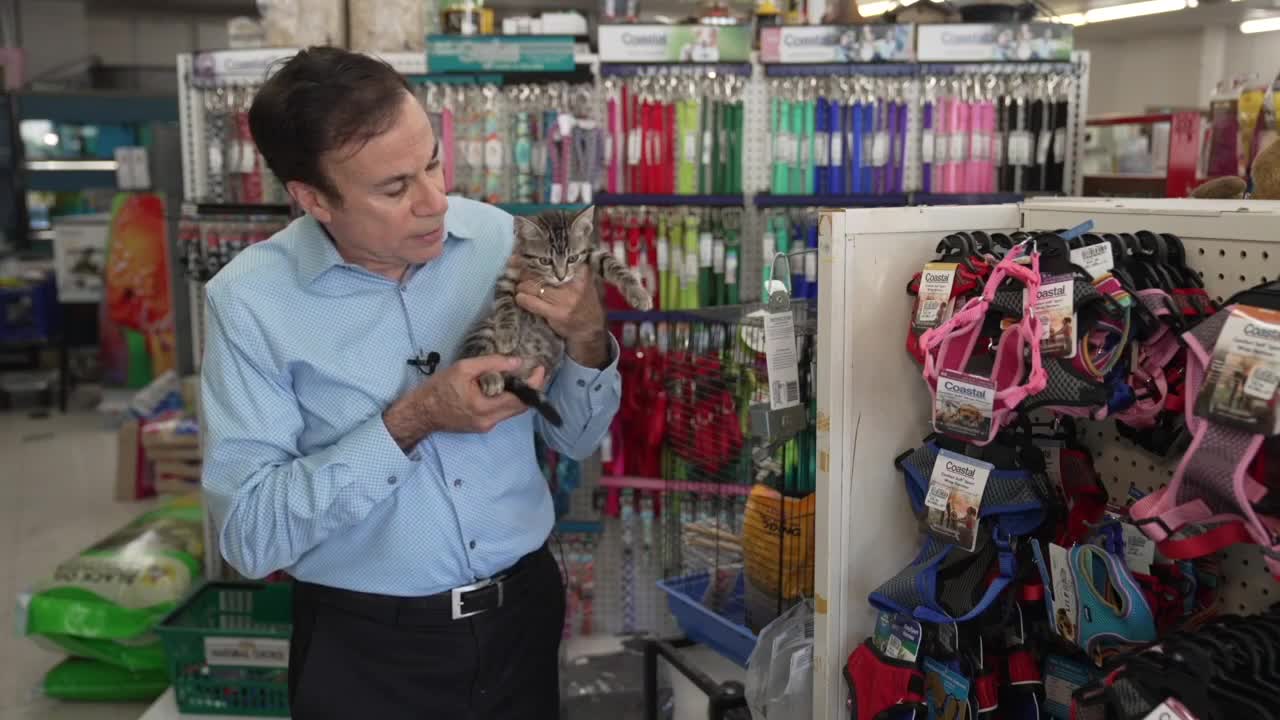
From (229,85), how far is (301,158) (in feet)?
9.44

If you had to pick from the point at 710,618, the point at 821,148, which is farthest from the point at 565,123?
the point at 710,618

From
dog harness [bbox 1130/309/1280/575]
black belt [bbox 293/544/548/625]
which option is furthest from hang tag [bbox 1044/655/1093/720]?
black belt [bbox 293/544/548/625]


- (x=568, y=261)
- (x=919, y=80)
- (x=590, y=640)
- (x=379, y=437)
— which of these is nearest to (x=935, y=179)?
(x=919, y=80)

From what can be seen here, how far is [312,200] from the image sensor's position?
1.87 m

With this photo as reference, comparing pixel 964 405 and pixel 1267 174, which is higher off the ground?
pixel 1267 174

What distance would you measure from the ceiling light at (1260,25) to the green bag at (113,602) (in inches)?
561

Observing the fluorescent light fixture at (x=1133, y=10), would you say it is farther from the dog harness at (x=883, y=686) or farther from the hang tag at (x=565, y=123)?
the dog harness at (x=883, y=686)

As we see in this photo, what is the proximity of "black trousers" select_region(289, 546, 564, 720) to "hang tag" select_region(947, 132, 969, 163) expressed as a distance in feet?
9.69

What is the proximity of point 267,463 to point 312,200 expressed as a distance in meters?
0.47

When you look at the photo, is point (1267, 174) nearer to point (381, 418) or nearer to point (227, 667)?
point (381, 418)

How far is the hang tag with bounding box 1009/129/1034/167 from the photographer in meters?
4.28

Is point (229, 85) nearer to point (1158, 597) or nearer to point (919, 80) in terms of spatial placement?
point (919, 80)

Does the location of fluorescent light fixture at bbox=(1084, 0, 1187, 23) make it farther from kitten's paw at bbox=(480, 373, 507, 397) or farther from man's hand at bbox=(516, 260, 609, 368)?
kitten's paw at bbox=(480, 373, 507, 397)

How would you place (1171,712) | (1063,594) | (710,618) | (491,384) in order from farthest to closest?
(710,618) < (491,384) < (1063,594) < (1171,712)
